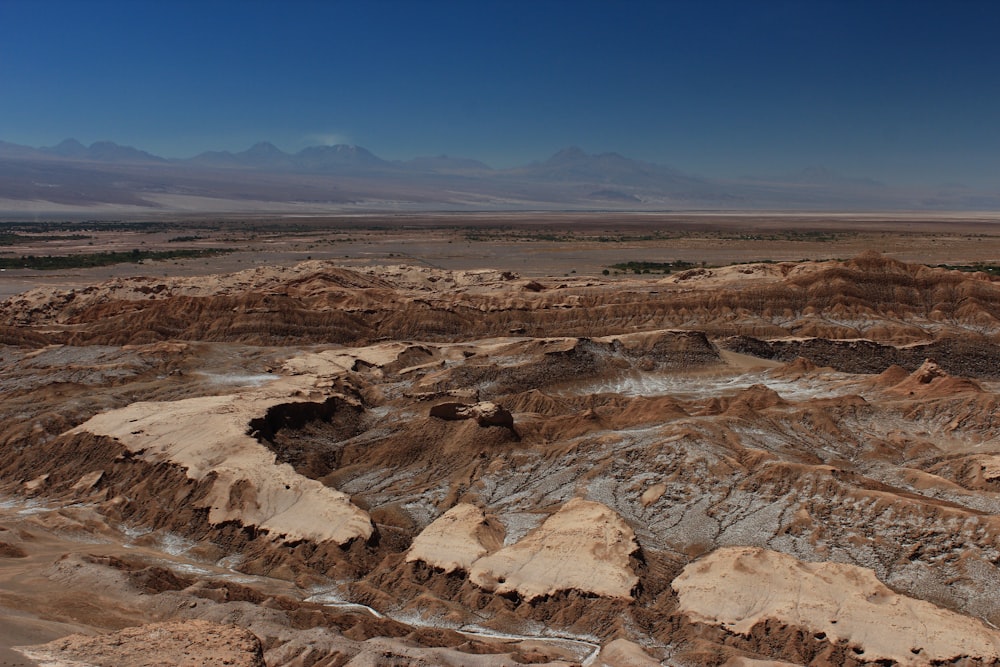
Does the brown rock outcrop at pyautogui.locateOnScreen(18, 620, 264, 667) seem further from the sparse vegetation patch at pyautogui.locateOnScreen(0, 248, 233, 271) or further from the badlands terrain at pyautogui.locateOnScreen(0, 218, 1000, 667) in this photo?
the sparse vegetation patch at pyautogui.locateOnScreen(0, 248, 233, 271)

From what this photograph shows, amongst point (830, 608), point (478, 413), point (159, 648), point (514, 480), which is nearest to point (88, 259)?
point (478, 413)

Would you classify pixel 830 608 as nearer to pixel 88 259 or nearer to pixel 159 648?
pixel 159 648

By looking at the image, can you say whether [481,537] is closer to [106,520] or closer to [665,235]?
[106,520]

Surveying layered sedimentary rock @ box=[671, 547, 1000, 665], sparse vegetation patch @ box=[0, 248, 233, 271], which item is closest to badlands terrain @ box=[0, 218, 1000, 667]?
layered sedimentary rock @ box=[671, 547, 1000, 665]

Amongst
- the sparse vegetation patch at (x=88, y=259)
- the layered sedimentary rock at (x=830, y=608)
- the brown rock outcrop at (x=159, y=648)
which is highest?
the sparse vegetation patch at (x=88, y=259)

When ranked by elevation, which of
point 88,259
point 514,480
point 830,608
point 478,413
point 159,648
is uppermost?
point 88,259

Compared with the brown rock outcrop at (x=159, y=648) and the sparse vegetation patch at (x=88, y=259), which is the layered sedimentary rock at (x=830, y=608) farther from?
the sparse vegetation patch at (x=88, y=259)

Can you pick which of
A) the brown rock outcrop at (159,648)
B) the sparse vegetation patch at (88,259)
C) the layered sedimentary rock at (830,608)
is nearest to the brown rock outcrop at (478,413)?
the layered sedimentary rock at (830,608)

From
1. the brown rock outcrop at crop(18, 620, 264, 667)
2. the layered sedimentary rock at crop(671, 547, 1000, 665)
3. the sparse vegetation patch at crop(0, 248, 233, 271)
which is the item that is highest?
the sparse vegetation patch at crop(0, 248, 233, 271)
